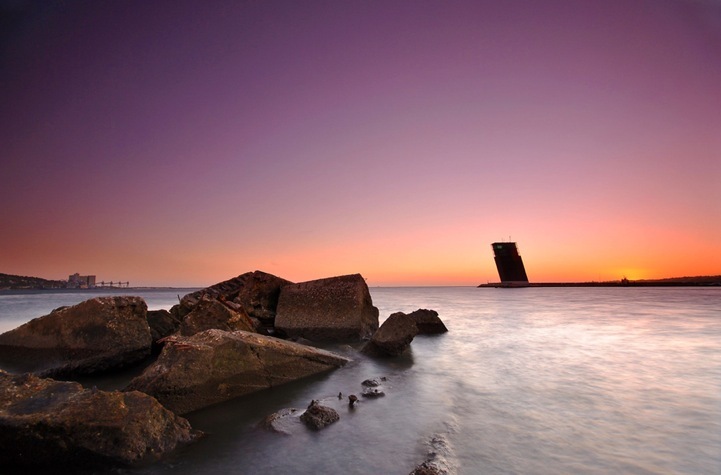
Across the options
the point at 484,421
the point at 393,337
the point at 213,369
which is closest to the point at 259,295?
the point at 393,337

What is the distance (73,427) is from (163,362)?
155 centimetres

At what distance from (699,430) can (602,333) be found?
10.1 meters

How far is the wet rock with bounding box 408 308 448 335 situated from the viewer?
12414 mm

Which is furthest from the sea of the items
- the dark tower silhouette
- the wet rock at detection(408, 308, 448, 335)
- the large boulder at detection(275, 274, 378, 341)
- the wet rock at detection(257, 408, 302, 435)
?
the dark tower silhouette

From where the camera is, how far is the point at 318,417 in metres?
3.96

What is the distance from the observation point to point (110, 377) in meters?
5.87

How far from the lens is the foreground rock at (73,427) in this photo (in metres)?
2.83

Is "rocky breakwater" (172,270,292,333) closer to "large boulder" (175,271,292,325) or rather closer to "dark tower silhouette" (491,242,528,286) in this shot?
"large boulder" (175,271,292,325)

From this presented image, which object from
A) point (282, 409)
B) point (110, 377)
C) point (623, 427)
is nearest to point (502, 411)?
point (623, 427)

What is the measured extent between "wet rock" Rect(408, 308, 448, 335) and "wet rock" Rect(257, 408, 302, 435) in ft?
27.6

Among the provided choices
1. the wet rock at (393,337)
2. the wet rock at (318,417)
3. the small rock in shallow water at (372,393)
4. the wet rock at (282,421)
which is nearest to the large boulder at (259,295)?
the wet rock at (393,337)

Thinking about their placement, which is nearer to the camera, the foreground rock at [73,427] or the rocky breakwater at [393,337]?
the foreground rock at [73,427]

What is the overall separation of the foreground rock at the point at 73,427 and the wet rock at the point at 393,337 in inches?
201

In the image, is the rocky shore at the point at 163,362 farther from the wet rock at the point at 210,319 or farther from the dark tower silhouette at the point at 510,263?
the dark tower silhouette at the point at 510,263
